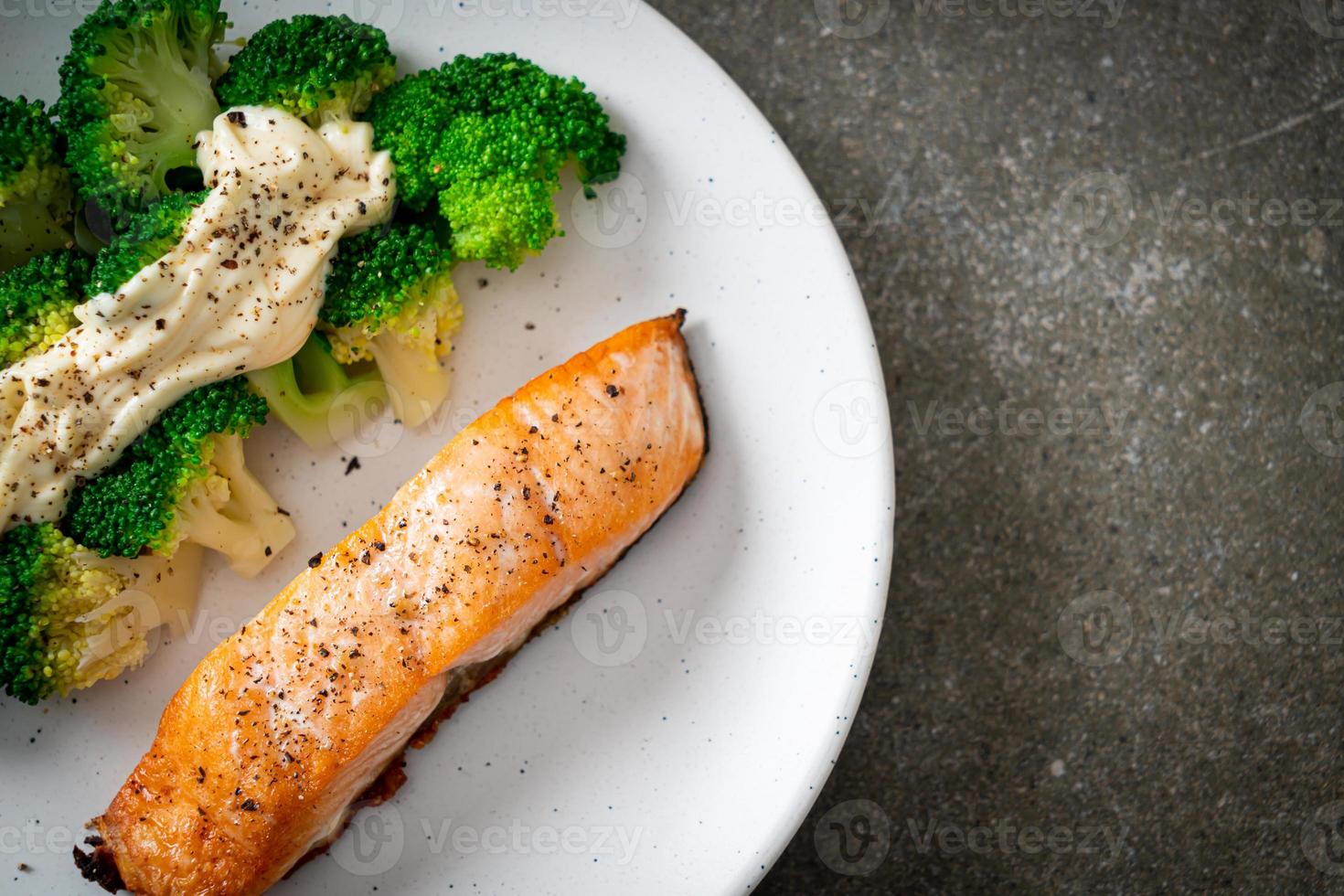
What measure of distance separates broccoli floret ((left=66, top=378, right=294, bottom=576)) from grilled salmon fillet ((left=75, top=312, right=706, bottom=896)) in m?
0.32

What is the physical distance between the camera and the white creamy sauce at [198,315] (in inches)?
83.2

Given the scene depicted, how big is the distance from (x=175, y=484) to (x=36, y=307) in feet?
1.77

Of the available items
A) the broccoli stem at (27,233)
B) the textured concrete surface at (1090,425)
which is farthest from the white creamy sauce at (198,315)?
the textured concrete surface at (1090,425)

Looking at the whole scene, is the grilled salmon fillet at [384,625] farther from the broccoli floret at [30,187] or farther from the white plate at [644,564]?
the broccoli floret at [30,187]

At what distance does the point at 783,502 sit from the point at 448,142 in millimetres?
1304

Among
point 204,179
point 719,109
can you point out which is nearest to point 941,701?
point 719,109

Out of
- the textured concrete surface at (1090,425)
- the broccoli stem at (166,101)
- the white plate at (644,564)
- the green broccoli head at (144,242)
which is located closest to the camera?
the green broccoli head at (144,242)

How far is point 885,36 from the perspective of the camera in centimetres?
279

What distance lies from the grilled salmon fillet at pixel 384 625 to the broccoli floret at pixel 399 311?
11.6 inches

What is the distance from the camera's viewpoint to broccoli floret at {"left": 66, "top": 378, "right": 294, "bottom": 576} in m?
2.18

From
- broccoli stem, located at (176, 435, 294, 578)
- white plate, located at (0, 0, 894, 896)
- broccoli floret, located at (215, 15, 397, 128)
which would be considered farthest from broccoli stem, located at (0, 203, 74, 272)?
broccoli stem, located at (176, 435, 294, 578)

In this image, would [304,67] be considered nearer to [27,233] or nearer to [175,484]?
[27,233]

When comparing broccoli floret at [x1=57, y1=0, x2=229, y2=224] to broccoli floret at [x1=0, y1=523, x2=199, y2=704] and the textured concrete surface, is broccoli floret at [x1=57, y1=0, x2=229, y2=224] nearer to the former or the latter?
broccoli floret at [x1=0, y1=523, x2=199, y2=704]

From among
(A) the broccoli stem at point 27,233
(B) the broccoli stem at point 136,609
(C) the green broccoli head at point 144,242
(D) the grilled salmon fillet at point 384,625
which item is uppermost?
(A) the broccoli stem at point 27,233
